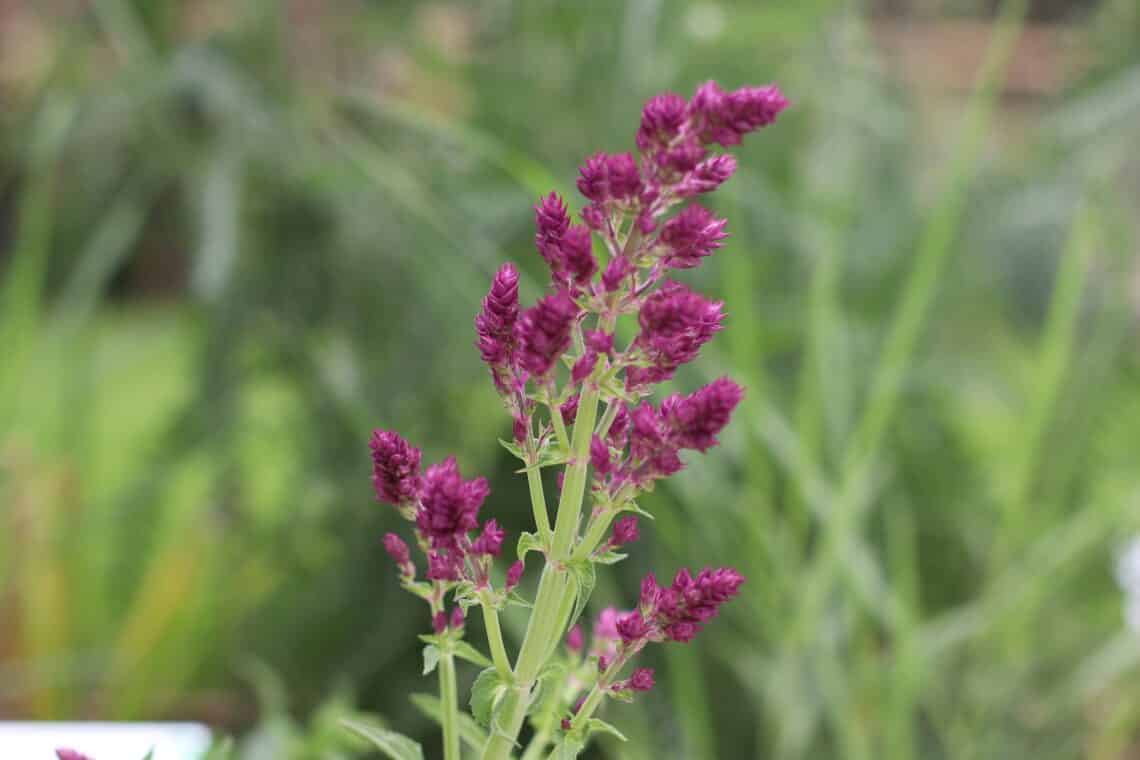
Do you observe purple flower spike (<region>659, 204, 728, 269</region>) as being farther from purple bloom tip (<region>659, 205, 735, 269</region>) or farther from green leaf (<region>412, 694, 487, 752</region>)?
green leaf (<region>412, 694, 487, 752</region>)

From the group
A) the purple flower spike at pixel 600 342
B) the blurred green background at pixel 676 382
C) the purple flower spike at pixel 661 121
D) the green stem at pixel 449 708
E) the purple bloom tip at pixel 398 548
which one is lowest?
the green stem at pixel 449 708

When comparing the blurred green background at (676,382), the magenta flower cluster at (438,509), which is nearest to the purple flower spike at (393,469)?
the magenta flower cluster at (438,509)

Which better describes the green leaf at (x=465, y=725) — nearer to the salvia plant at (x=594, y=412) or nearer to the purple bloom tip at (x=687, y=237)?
the salvia plant at (x=594, y=412)

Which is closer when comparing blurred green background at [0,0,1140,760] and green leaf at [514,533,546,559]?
green leaf at [514,533,546,559]

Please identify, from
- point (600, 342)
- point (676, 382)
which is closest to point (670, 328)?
point (600, 342)

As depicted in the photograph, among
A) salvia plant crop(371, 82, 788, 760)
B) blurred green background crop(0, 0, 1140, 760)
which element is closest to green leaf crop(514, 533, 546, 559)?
salvia plant crop(371, 82, 788, 760)

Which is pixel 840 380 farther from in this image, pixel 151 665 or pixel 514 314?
pixel 514 314
